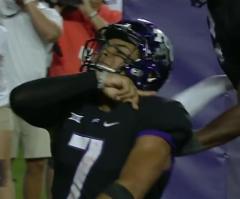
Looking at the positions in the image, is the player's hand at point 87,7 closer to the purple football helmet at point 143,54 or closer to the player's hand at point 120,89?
the purple football helmet at point 143,54

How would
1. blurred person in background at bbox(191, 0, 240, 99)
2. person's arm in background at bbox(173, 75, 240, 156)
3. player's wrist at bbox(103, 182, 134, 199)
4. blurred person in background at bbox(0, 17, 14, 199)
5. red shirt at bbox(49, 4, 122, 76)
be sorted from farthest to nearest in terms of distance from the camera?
red shirt at bbox(49, 4, 122, 76)
blurred person in background at bbox(0, 17, 14, 199)
blurred person in background at bbox(191, 0, 240, 99)
person's arm in background at bbox(173, 75, 240, 156)
player's wrist at bbox(103, 182, 134, 199)

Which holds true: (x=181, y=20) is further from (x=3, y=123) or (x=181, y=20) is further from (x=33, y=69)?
(x=3, y=123)

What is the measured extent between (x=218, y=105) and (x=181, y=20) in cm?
45

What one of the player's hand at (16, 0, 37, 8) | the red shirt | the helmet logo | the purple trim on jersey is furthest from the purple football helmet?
the red shirt

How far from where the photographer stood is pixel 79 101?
2.12 meters

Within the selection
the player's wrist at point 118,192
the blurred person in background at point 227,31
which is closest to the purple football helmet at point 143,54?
the player's wrist at point 118,192

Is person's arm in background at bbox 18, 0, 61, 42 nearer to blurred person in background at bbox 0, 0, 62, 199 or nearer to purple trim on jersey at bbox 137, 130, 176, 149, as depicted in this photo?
blurred person in background at bbox 0, 0, 62, 199

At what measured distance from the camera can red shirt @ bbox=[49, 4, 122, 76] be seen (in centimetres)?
402

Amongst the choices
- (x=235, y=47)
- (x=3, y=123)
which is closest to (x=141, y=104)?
(x=235, y=47)

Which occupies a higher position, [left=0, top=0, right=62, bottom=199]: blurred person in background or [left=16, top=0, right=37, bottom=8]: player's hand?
[left=16, top=0, right=37, bottom=8]: player's hand

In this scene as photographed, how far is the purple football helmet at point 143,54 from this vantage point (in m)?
2.04

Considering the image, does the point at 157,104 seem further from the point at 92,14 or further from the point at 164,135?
the point at 92,14

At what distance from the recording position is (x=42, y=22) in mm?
3742

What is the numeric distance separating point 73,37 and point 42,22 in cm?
36
